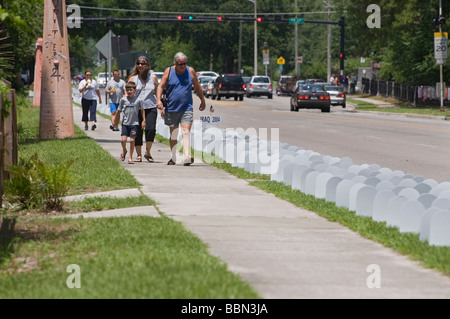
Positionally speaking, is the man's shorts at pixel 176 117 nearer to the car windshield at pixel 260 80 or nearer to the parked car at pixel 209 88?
the parked car at pixel 209 88

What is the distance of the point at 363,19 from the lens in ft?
193

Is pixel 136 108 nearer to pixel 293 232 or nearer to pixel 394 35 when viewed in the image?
pixel 293 232

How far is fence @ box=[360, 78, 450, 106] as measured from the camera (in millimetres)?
52812

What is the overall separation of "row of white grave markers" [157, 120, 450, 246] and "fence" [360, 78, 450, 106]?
35.7 metres

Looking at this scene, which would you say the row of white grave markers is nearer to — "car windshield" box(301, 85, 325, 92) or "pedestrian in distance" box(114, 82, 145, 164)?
"pedestrian in distance" box(114, 82, 145, 164)

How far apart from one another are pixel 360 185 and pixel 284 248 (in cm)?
247

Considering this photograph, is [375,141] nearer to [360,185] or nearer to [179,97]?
[179,97]

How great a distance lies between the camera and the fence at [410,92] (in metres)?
52.8

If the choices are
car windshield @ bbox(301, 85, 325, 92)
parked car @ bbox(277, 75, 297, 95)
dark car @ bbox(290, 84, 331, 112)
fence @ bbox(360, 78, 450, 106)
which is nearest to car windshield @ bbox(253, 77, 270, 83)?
fence @ bbox(360, 78, 450, 106)

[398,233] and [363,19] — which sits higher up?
[363,19]

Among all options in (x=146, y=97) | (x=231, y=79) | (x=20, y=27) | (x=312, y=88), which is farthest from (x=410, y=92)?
(x=20, y=27)

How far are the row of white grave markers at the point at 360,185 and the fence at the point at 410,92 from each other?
3566cm

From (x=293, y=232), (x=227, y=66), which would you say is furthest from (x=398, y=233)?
(x=227, y=66)

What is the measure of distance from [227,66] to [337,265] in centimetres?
11821
